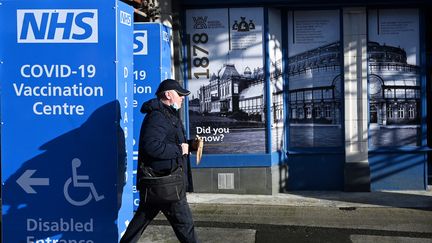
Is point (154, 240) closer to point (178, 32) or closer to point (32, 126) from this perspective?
point (32, 126)

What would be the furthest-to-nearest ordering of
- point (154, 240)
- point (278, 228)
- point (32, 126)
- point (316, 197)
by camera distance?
point (316, 197), point (278, 228), point (154, 240), point (32, 126)

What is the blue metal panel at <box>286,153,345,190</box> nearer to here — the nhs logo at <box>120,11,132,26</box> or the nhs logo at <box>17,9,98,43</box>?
the nhs logo at <box>120,11,132,26</box>

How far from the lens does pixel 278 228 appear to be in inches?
265

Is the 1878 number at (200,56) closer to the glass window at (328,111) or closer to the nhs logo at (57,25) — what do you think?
the glass window at (328,111)

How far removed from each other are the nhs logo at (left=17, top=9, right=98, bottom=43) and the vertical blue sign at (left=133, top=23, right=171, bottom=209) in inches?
56.9

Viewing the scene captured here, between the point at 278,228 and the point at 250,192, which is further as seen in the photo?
the point at 250,192

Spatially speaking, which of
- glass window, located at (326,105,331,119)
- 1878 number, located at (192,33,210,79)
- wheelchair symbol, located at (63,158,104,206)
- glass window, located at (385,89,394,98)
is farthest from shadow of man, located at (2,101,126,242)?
glass window, located at (385,89,394,98)

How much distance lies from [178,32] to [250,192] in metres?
2.72

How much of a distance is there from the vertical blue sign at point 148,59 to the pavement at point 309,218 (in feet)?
4.82

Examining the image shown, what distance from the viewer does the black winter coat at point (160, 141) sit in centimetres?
434

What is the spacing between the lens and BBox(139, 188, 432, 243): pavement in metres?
6.38

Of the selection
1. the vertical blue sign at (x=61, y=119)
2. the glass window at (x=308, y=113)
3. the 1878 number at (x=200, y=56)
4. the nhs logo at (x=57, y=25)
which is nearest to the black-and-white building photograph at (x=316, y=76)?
the glass window at (x=308, y=113)

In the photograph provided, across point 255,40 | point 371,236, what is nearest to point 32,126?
point 371,236

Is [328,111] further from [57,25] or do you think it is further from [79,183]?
[57,25]
